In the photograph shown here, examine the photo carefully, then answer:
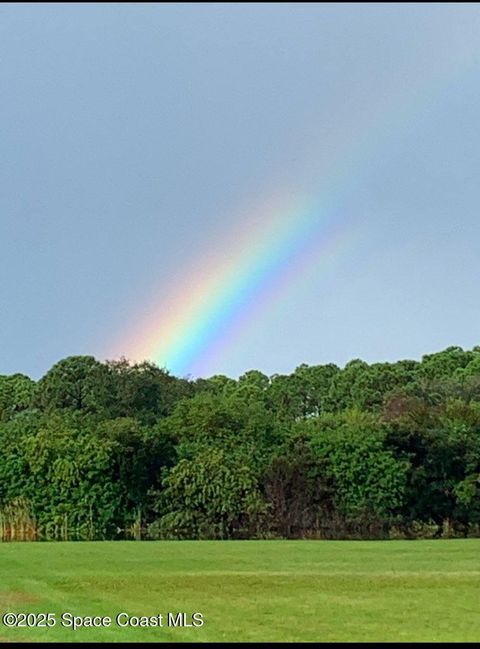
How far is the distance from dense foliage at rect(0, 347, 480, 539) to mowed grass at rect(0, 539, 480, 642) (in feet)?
62.6

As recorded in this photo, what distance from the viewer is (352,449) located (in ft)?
176

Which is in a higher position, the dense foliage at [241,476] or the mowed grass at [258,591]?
the dense foliage at [241,476]

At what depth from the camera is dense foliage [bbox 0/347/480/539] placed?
52219mm

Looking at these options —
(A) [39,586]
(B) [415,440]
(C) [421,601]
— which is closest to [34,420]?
(B) [415,440]

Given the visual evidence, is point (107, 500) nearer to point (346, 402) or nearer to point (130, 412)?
point (130, 412)

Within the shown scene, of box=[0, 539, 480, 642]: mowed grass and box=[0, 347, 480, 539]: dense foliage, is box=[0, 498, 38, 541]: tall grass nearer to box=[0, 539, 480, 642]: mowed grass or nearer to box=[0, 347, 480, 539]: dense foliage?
box=[0, 347, 480, 539]: dense foliage

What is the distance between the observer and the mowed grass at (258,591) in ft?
46.8

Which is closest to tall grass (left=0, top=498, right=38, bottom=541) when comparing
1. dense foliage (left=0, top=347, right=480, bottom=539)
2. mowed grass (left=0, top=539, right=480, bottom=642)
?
dense foliage (left=0, top=347, right=480, bottom=539)

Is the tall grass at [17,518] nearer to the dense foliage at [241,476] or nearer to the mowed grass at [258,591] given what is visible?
the dense foliage at [241,476]

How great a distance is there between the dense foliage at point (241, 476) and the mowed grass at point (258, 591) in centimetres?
1908

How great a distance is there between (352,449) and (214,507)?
8.61 m

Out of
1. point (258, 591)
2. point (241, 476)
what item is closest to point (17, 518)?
point (241, 476)

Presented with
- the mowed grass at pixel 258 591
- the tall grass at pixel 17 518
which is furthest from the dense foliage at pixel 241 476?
the mowed grass at pixel 258 591

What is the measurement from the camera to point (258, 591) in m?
19.8
